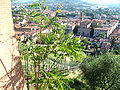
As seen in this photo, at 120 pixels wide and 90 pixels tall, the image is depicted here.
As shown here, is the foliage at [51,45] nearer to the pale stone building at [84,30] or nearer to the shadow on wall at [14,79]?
the shadow on wall at [14,79]

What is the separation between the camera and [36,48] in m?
2.49

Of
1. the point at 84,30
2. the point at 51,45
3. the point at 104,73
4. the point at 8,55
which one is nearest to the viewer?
the point at 8,55

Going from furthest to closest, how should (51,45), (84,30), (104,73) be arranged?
(84,30)
(104,73)
(51,45)

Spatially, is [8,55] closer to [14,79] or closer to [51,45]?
[14,79]

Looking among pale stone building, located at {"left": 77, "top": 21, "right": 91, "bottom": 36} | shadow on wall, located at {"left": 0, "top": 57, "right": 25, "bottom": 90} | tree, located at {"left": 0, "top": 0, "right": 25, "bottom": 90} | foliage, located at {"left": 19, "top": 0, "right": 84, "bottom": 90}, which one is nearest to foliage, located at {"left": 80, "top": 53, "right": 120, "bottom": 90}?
foliage, located at {"left": 19, "top": 0, "right": 84, "bottom": 90}

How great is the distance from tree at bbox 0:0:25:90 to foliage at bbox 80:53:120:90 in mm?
4615

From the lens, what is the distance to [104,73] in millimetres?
6238

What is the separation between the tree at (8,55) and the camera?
2031mm

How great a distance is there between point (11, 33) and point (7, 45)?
0.24m

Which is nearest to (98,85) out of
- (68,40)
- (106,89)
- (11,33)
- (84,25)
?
(106,89)

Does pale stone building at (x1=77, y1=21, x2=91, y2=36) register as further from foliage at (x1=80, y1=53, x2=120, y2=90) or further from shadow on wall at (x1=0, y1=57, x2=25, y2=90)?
shadow on wall at (x1=0, y1=57, x2=25, y2=90)

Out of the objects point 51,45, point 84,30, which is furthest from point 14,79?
point 84,30

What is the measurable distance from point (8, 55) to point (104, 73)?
506cm

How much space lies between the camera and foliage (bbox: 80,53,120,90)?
232 inches
